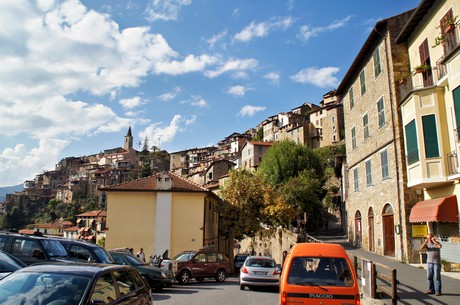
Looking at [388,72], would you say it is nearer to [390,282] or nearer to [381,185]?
[381,185]

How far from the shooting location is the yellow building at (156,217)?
27.2 metres

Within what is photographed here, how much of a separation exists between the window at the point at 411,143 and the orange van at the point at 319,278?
11.2m

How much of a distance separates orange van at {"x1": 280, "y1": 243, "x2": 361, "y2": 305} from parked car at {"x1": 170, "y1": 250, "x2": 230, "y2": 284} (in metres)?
11.2

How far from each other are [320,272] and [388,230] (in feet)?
51.5

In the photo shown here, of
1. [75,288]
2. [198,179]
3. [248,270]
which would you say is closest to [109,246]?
[248,270]

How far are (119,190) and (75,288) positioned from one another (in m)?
22.9

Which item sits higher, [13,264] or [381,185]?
[381,185]

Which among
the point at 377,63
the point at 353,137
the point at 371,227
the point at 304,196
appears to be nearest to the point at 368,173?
the point at 371,227

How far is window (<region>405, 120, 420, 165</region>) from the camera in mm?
17408

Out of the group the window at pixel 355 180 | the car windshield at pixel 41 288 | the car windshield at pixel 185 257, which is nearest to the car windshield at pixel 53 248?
the car windshield at pixel 41 288

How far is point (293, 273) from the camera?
788cm

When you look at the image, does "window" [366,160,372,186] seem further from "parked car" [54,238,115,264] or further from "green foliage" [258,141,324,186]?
"green foliage" [258,141,324,186]

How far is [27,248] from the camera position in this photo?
10836 mm

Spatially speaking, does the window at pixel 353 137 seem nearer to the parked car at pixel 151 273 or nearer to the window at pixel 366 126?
the window at pixel 366 126
